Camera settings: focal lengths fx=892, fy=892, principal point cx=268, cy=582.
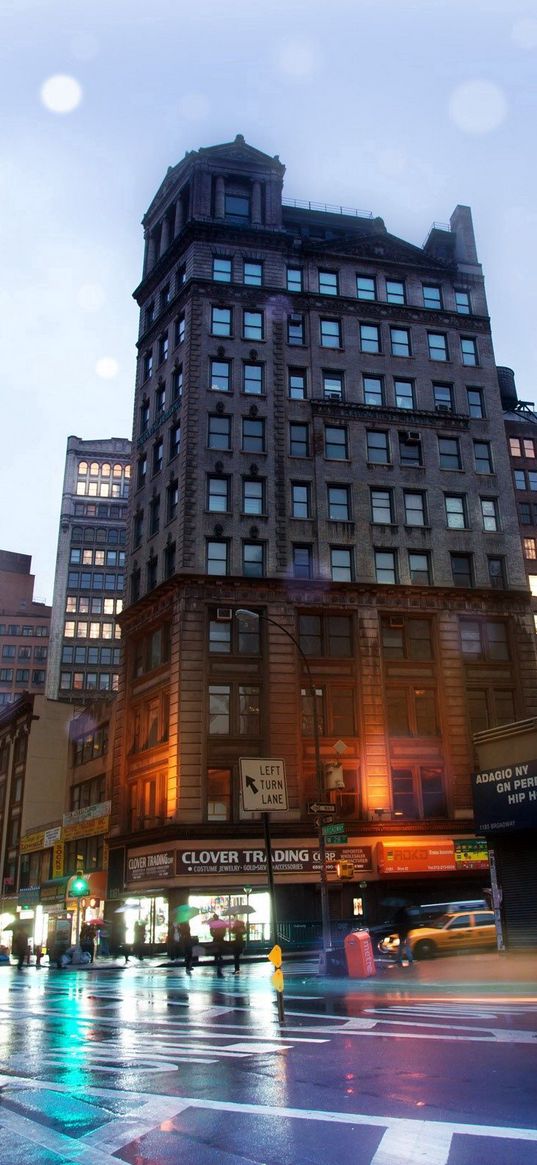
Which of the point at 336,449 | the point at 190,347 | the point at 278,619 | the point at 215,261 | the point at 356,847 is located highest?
the point at 215,261

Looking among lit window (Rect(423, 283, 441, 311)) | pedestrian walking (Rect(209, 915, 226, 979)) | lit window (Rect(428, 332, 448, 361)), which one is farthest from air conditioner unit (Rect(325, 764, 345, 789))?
lit window (Rect(423, 283, 441, 311))

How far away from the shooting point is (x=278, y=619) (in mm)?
45062

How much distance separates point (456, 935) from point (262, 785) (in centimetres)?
1164

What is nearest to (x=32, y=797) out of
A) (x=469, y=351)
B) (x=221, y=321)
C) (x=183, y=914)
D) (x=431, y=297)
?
(x=183, y=914)

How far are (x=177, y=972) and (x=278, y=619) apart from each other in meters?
18.2

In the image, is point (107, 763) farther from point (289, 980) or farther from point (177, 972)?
point (289, 980)

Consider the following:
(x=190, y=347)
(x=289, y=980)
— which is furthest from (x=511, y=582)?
(x=289, y=980)

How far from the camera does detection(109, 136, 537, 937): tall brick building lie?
4300 centimetres

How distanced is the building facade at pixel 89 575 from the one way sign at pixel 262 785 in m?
73.2

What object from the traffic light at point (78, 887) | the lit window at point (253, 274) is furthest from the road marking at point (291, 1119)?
the lit window at point (253, 274)

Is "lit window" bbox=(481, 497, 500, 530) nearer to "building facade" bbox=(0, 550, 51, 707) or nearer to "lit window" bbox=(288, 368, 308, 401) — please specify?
"lit window" bbox=(288, 368, 308, 401)

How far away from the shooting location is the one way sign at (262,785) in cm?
2127

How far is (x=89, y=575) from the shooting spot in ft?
332

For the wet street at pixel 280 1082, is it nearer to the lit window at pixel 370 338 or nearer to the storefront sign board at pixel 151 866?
the storefront sign board at pixel 151 866
